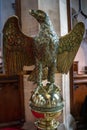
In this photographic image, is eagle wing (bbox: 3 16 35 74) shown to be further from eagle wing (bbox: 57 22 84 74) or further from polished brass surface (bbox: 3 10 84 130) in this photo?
eagle wing (bbox: 57 22 84 74)

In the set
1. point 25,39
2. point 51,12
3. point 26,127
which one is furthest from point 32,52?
point 26,127

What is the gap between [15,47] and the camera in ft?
3.43

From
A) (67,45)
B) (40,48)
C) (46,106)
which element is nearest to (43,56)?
(40,48)

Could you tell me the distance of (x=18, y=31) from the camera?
1004 millimetres

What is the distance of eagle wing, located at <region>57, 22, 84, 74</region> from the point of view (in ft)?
3.45

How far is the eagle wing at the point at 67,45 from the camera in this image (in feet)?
3.45

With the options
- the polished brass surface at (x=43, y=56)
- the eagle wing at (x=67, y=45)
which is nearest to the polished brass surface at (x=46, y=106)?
the polished brass surface at (x=43, y=56)

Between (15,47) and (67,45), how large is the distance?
0.25 meters

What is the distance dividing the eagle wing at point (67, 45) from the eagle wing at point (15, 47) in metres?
0.14

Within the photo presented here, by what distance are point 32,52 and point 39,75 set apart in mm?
140

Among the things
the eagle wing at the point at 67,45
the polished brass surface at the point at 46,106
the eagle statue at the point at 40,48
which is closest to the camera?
the polished brass surface at the point at 46,106

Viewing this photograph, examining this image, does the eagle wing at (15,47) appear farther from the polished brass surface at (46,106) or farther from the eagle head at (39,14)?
the polished brass surface at (46,106)

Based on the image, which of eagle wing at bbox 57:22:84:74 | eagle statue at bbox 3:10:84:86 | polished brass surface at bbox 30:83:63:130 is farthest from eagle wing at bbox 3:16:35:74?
polished brass surface at bbox 30:83:63:130

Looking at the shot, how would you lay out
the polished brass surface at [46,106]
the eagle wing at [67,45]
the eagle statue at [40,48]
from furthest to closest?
1. the eagle wing at [67,45]
2. the eagle statue at [40,48]
3. the polished brass surface at [46,106]
